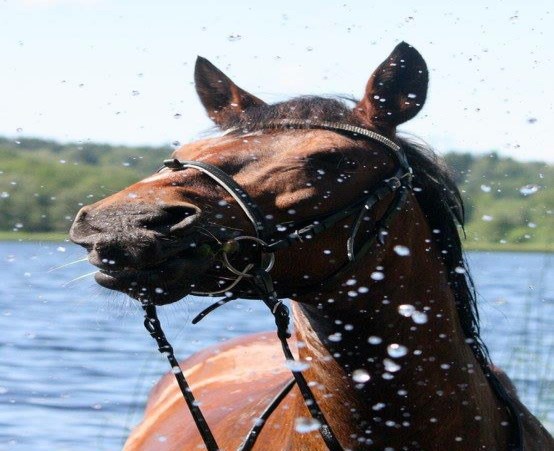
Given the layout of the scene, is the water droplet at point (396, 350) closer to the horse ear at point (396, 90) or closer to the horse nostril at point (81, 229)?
the horse ear at point (396, 90)

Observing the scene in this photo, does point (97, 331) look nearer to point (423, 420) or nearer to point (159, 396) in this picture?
point (159, 396)

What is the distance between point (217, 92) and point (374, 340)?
110cm

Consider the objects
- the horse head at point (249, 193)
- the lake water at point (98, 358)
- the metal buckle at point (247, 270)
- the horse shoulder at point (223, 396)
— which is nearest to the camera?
the horse head at point (249, 193)

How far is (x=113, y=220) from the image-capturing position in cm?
263

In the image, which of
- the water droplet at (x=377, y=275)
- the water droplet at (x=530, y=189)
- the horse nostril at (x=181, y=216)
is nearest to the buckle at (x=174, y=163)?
the horse nostril at (x=181, y=216)

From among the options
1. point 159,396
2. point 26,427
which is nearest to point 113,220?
point 159,396

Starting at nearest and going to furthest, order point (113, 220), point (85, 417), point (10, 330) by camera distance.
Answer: point (113, 220), point (85, 417), point (10, 330)

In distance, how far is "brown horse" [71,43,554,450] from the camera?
278 cm

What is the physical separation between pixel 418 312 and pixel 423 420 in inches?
12.7

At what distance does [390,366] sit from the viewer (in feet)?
10.1

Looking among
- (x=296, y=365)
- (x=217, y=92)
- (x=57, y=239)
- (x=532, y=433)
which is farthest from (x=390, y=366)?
(x=57, y=239)

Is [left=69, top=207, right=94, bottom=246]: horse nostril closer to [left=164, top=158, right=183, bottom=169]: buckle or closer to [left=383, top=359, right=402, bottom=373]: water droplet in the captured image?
[left=164, top=158, right=183, bottom=169]: buckle

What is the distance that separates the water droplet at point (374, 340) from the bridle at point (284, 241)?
213 millimetres

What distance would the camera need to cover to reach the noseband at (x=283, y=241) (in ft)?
9.55
